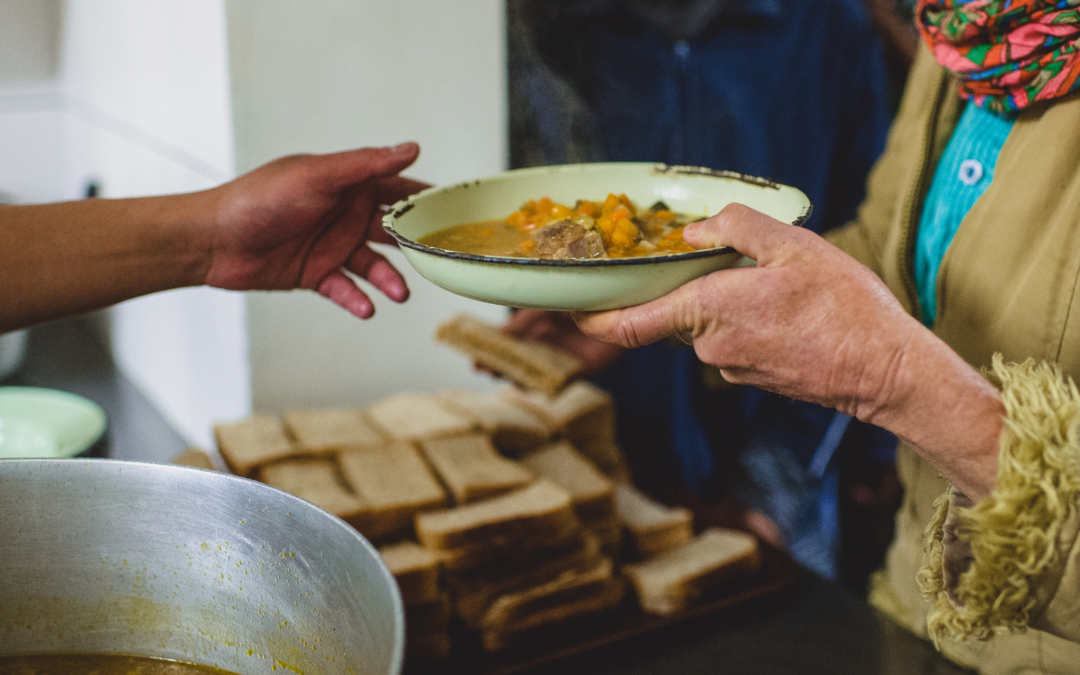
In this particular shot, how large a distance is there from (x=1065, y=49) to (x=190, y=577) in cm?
137

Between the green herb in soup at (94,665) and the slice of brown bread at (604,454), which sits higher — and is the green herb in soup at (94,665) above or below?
above

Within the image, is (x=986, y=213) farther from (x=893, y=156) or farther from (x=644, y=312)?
(x=644, y=312)

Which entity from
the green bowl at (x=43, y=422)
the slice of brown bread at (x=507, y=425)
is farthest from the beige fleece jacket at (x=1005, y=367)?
the green bowl at (x=43, y=422)

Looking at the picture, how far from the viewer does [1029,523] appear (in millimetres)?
908

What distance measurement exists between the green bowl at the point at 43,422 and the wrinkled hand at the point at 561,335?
1.08 m

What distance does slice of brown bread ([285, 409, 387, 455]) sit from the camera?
6.55ft

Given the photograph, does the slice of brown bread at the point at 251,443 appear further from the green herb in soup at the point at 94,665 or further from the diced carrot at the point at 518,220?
the diced carrot at the point at 518,220

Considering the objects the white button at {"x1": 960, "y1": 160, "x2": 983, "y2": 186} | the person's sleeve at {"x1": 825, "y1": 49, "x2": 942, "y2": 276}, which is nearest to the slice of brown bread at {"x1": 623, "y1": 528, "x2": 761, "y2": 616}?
the person's sleeve at {"x1": 825, "y1": 49, "x2": 942, "y2": 276}

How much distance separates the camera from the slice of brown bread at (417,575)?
1.55 m

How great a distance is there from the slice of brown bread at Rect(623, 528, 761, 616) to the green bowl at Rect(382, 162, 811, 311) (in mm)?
791

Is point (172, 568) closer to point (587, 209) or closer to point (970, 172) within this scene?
point (587, 209)

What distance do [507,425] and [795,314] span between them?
122 cm

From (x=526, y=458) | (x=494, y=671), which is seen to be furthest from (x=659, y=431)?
(x=494, y=671)

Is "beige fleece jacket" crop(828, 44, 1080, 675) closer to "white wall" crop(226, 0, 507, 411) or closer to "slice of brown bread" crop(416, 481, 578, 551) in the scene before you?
"slice of brown bread" crop(416, 481, 578, 551)
